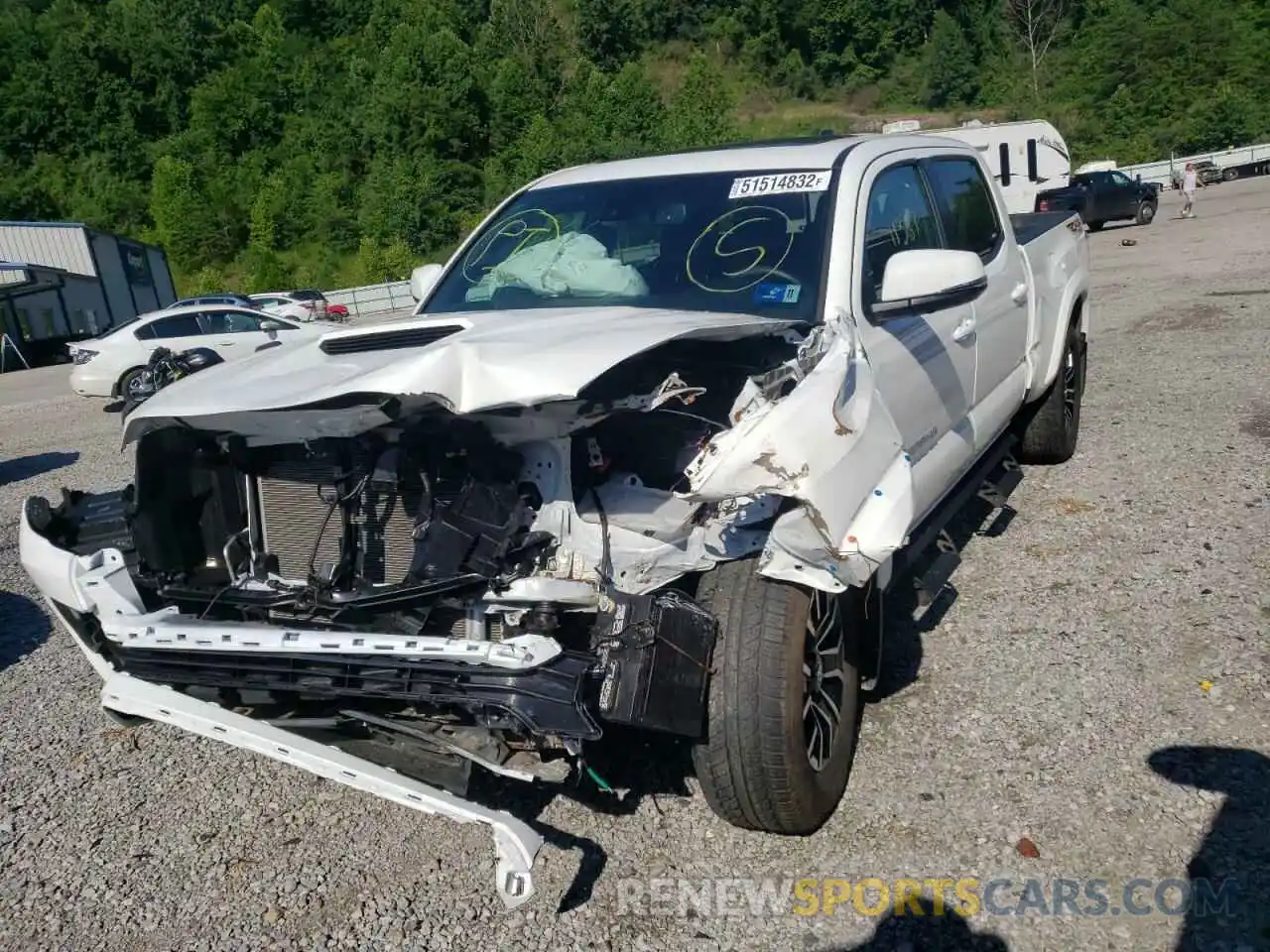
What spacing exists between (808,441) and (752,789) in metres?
0.94

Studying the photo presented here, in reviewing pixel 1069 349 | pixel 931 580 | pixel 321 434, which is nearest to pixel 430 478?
Result: pixel 321 434

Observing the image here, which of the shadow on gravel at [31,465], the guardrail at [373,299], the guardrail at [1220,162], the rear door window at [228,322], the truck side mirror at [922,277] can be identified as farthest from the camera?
the guardrail at [1220,162]

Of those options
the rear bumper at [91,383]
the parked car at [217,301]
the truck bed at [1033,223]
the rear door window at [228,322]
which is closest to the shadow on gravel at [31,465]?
the rear bumper at [91,383]

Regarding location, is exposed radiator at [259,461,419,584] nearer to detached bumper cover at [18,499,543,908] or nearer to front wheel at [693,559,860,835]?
detached bumper cover at [18,499,543,908]

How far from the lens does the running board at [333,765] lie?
2531 mm

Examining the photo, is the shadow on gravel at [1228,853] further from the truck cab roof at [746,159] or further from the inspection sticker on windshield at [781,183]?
the truck cab roof at [746,159]

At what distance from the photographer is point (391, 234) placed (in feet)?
172

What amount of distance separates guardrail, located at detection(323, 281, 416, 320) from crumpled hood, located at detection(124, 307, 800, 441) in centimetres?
3537

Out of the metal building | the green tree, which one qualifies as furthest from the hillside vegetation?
the metal building

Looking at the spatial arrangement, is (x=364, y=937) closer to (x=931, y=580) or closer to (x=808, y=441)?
(x=808, y=441)

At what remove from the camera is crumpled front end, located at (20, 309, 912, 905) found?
2541 millimetres

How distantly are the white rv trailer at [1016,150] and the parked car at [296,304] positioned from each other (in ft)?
50.4

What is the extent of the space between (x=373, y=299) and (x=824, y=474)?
3803 centimetres

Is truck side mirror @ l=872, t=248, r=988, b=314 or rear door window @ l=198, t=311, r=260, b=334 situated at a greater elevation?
truck side mirror @ l=872, t=248, r=988, b=314
